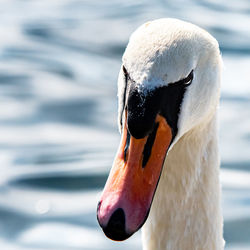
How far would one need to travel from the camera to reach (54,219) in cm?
670

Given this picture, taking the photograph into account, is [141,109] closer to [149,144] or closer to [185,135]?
[149,144]

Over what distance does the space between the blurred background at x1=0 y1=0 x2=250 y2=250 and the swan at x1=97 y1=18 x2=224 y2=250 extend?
2.32 m

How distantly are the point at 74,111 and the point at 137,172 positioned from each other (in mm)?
4755

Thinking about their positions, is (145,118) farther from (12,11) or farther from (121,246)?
(12,11)

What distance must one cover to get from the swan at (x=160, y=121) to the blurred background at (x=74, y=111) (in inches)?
91.5

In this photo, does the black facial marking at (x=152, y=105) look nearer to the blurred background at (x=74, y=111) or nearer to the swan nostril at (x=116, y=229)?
the swan nostril at (x=116, y=229)

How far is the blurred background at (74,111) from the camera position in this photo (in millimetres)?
6605

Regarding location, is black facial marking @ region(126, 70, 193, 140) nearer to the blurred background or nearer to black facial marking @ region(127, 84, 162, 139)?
black facial marking @ region(127, 84, 162, 139)

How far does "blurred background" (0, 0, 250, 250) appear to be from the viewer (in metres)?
6.61

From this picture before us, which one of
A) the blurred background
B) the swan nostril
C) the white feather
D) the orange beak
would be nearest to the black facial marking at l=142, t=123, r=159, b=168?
the orange beak

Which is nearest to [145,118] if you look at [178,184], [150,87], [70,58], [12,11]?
[150,87]

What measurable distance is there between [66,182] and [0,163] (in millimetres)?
607

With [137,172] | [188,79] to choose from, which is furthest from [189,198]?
[188,79]

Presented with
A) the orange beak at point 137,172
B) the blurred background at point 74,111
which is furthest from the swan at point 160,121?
the blurred background at point 74,111
